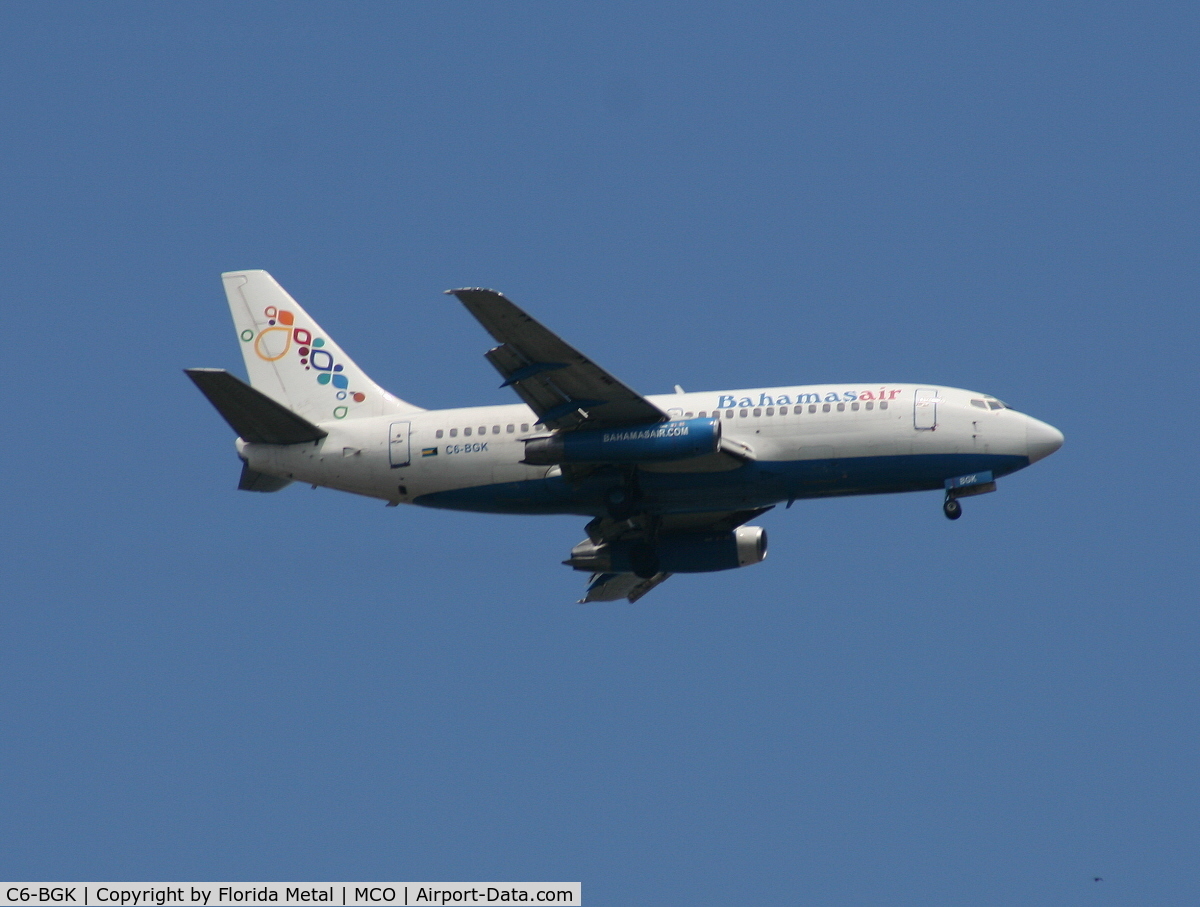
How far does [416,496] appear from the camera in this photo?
152 feet

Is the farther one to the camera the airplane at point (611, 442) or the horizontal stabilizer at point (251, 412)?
the horizontal stabilizer at point (251, 412)

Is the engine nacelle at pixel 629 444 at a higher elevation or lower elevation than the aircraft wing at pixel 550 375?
lower

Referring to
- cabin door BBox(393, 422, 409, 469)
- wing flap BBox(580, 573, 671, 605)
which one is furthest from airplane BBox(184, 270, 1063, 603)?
wing flap BBox(580, 573, 671, 605)

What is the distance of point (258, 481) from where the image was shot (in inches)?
1861

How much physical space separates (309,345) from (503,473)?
802 cm

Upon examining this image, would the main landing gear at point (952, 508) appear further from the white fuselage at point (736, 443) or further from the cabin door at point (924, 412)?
the cabin door at point (924, 412)

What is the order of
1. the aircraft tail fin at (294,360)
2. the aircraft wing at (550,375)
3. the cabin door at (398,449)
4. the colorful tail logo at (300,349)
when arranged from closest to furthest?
the aircraft wing at (550,375) < the cabin door at (398,449) < the aircraft tail fin at (294,360) < the colorful tail logo at (300,349)

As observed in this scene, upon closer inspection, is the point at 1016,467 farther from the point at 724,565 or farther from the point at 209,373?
the point at 209,373

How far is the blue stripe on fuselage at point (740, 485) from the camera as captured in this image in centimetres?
4378

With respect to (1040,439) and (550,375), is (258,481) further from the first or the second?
(1040,439)

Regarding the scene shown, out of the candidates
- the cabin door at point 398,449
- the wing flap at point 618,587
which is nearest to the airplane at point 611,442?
the cabin door at point 398,449

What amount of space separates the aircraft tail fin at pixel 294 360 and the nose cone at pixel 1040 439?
1686 centimetres

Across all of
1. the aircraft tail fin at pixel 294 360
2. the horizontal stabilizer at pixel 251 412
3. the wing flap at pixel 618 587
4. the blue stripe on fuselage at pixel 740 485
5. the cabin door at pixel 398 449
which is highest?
the aircraft tail fin at pixel 294 360

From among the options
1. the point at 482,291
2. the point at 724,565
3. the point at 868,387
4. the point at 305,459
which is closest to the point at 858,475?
the point at 868,387
